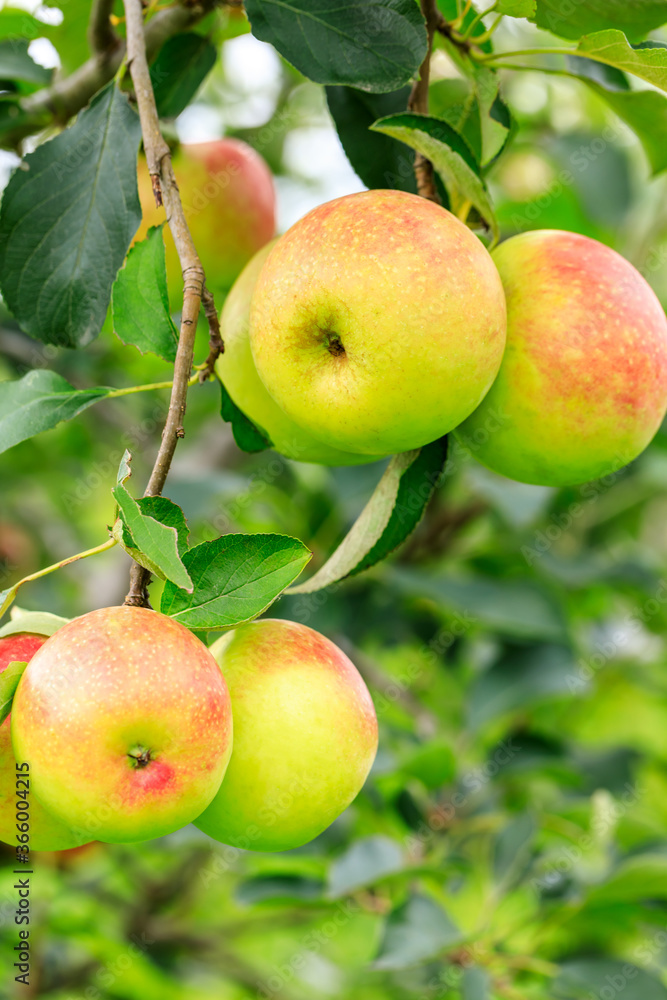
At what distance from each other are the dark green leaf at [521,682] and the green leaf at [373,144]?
1075 millimetres

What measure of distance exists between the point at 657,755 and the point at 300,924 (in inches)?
37.1

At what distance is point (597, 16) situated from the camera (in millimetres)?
935

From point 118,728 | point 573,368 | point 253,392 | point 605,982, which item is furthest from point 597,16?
Result: point 605,982

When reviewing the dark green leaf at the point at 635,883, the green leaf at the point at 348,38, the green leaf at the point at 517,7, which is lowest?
the dark green leaf at the point at 635,883

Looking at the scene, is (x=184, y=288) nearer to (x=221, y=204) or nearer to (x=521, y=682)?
(x=221, y=204)

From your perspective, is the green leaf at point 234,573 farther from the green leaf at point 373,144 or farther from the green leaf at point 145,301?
the green leaf at point 373,144

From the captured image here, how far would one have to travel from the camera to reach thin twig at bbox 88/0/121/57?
1074 mm

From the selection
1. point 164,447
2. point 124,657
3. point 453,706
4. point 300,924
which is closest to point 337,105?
point 164,447

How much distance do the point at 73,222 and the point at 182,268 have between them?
14.9 inches

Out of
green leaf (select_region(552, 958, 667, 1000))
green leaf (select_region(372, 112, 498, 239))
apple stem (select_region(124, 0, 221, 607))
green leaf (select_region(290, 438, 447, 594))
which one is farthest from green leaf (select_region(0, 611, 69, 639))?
green leaf (select_region(552, 958, 667, 1000))

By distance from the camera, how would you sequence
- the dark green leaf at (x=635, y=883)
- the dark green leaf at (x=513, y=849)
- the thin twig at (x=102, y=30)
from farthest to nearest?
the dark green leaf at (x=513, y=849) < the dark green leaf at (x=635, y=883) < the thin twig at (x=102, y=30)

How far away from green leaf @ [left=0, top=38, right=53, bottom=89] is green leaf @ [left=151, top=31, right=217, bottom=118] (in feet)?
0.58

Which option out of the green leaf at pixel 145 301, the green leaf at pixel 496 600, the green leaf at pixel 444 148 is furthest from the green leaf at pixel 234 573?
the green leaf at pixel 496 600

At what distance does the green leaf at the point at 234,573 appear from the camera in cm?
67
